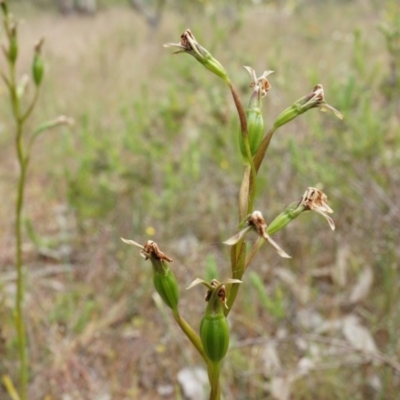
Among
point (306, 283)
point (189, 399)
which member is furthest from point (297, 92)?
point (189, 399)

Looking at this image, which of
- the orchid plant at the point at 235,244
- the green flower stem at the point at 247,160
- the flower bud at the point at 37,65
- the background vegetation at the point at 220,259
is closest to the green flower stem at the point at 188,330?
the orchid plant at the point at 235,244

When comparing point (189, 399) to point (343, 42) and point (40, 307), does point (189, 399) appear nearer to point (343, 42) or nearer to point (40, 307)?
point (40, 307)

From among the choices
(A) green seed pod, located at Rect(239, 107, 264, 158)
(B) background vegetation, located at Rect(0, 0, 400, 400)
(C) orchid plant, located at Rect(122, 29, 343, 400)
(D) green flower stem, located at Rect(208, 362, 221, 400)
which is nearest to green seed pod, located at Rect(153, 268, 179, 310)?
(C) orchid plant, located at Rect(122, 29, 343, 400)

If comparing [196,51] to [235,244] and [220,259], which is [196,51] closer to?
[235,244]

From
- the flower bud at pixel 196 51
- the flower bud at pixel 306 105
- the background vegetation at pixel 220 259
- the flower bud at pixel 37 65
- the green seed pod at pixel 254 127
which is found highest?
the flower bud at pixel 37 65

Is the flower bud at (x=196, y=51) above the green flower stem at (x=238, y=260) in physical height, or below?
above

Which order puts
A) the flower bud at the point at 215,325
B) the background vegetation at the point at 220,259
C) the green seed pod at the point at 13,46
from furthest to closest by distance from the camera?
the background vegetation at the point at 220,259 → the green seed pod at the point at 13,46 → the flower bud at the point at 215,325

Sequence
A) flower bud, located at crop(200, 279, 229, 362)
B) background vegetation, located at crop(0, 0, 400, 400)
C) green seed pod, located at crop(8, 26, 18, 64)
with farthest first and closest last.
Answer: background vegetation, located at crop(0, 0, 400, 400)
green seed pod, located at crop(8, 26, 18, 64)
flower bud, located at crop(200, 279, 229, 362)

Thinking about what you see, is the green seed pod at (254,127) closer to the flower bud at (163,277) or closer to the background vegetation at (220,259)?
the flower bud at (163,277)

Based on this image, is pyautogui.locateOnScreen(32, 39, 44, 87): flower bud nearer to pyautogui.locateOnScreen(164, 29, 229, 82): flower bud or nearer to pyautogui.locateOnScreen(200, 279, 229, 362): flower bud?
pyautogui.locateOnScreen(164, 29, 229, 82): flower bud
